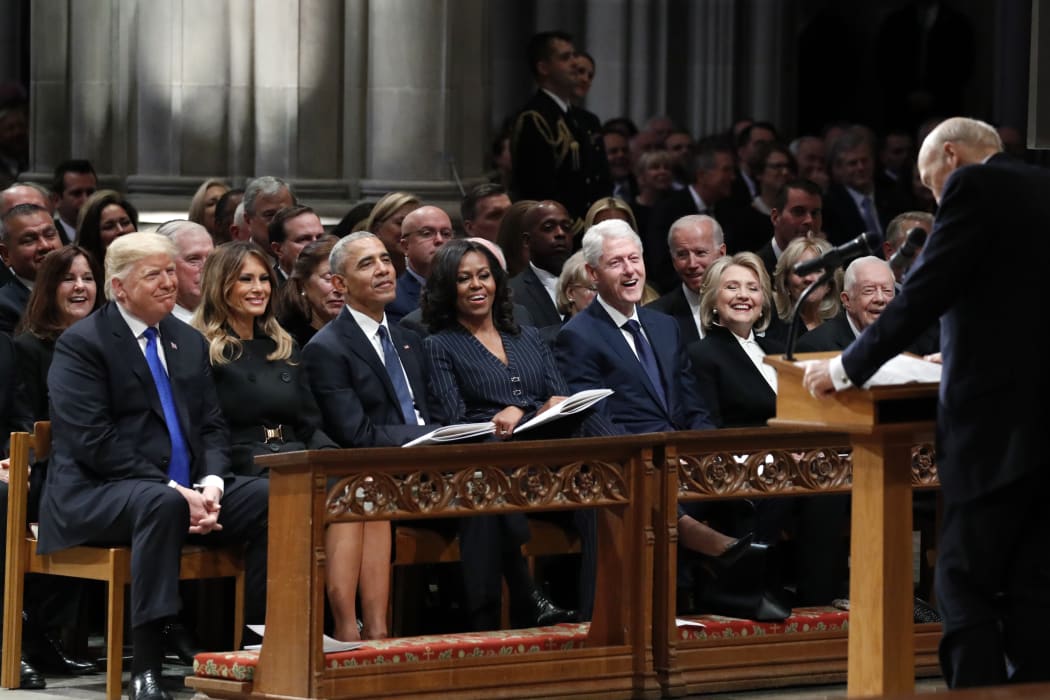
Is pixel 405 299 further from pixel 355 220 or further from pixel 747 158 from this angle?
pixel 747 158

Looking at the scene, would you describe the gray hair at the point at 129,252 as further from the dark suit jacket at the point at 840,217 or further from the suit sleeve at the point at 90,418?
the dark suit jacket at the point at 840,217

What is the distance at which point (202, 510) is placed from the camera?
7484 millimetres

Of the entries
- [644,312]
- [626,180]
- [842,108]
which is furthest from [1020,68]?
[644,312]

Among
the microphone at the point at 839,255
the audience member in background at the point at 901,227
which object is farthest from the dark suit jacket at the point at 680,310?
the microphone at the point at 839,255

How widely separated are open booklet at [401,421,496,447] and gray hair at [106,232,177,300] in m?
1.08

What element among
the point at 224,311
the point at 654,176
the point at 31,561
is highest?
the point at 654,176

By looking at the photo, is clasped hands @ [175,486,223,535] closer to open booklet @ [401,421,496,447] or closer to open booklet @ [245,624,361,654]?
open booklet @ [245,624,361,654]

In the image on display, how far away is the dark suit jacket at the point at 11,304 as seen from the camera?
8.59 m

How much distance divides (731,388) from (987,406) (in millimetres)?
2910

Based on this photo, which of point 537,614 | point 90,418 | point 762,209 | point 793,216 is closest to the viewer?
point 90,418

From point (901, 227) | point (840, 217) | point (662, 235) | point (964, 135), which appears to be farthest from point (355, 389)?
point (840, 217)

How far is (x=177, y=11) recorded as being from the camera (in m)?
11.5

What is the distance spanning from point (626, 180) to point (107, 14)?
439 cm

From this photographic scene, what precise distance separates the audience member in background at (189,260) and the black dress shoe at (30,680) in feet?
5.72
